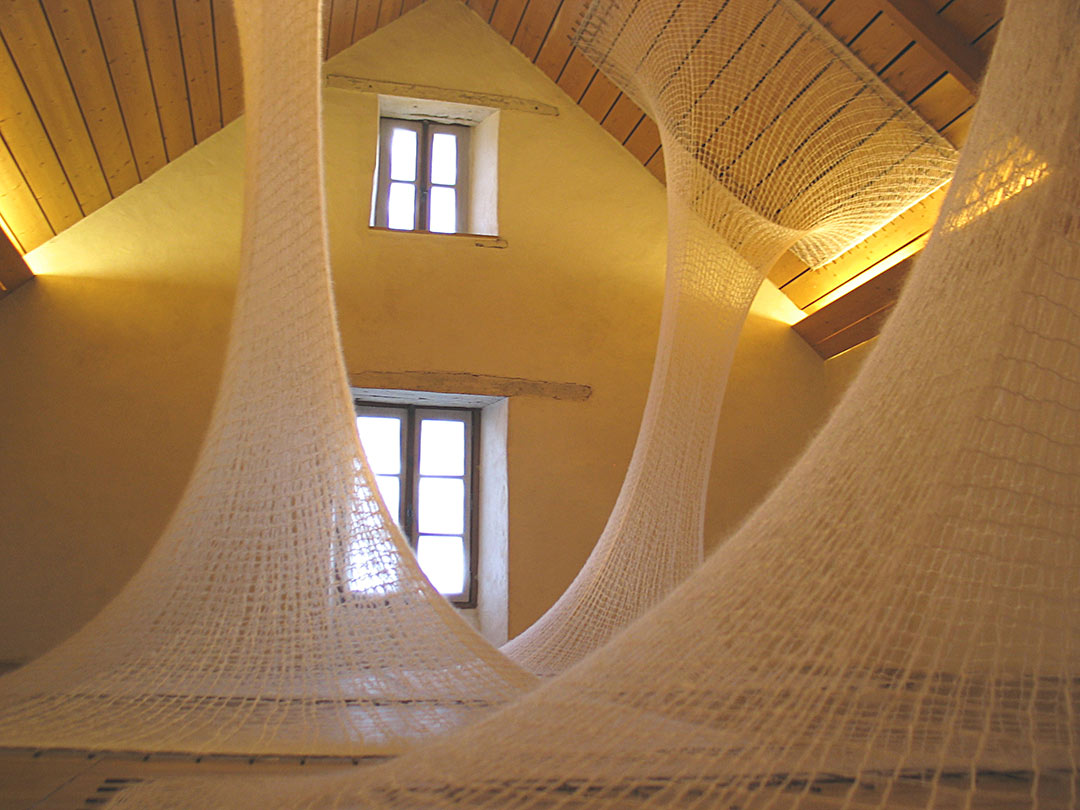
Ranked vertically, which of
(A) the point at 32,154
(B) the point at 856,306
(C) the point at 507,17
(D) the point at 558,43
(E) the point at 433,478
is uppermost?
(C) the point at 507,17

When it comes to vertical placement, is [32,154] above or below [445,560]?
above

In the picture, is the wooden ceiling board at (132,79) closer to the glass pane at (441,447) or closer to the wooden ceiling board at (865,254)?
the glass pane at (441,447)

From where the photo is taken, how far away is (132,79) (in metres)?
3.23

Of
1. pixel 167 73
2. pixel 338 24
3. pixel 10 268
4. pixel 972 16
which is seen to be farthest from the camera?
pixel 338 24

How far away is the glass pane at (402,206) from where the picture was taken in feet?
14.5

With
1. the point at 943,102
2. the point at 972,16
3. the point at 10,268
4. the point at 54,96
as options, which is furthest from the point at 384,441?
the point at 972,16

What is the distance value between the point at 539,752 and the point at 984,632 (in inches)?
19.2

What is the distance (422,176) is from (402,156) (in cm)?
15

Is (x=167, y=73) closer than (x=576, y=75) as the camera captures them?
Yes

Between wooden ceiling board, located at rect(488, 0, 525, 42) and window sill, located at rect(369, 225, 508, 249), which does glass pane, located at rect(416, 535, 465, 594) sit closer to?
window sill, located at rect(369, 225, 508, 249)

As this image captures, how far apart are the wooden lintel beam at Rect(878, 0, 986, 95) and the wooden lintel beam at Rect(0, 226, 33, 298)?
10.8ft

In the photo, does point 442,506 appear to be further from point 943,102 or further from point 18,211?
point 943,102

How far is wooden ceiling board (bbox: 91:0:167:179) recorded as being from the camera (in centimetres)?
290

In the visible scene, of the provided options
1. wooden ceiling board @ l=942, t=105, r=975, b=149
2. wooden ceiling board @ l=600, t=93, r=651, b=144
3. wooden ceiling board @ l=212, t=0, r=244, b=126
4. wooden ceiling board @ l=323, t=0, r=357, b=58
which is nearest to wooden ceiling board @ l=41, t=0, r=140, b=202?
wooden ceiling board @ l=212, t=0, r=244, b=126
